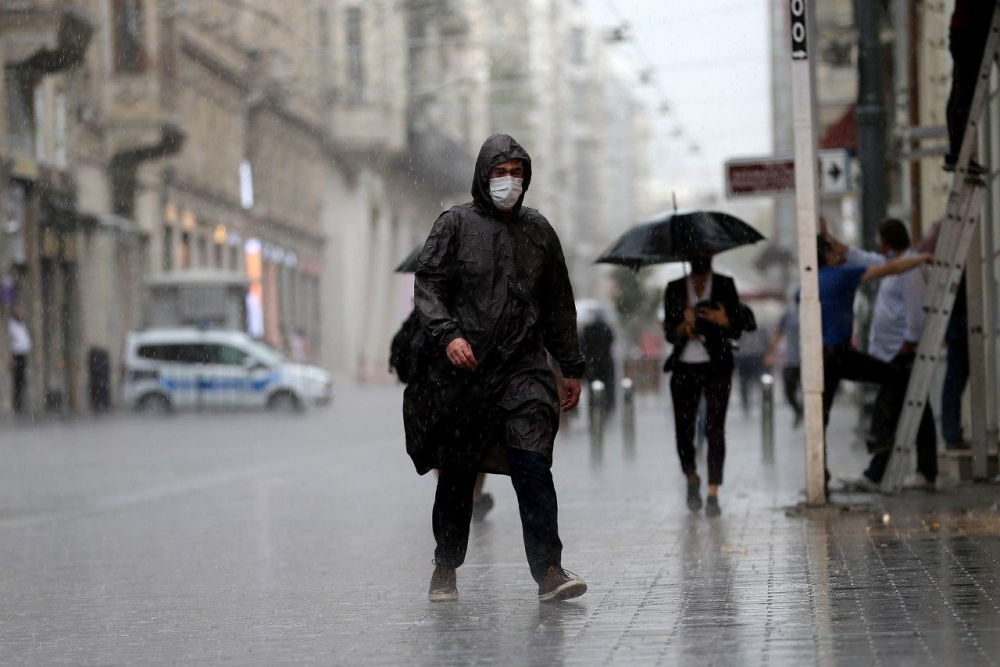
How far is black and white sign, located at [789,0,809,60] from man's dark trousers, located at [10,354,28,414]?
24.6 metres

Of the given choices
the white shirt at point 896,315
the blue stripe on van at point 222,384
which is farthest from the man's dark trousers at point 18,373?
the white shirt at point 896,315

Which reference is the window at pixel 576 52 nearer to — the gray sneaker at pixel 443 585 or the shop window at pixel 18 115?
the shop window at pixel 18 115

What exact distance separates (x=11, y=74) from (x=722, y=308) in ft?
89.9

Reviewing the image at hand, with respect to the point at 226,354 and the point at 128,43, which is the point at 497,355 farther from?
the point at 128,43

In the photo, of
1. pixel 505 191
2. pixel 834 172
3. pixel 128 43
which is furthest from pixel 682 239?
pixel 128 43

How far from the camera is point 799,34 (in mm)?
11023

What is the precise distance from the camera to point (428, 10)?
216 feet

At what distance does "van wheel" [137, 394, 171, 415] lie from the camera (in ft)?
127

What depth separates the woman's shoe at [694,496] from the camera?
11578 mm

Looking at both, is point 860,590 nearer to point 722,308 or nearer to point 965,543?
point 965,543

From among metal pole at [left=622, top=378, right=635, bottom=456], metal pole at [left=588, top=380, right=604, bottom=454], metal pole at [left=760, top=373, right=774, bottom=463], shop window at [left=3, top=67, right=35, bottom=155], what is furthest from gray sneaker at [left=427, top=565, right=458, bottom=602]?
shop window at [left=3, top=67, right=35, bottom=155]

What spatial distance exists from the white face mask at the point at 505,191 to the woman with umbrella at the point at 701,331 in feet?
12.8

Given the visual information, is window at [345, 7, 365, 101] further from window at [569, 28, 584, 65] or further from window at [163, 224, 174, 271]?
window at [569, 28, 584, 65]

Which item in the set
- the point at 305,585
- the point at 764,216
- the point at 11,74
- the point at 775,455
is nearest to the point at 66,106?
the point at 11,74
